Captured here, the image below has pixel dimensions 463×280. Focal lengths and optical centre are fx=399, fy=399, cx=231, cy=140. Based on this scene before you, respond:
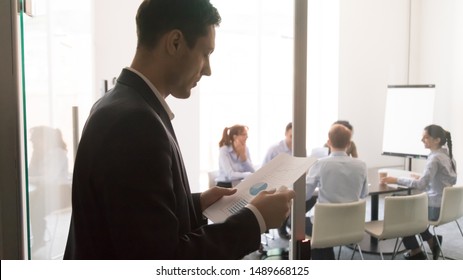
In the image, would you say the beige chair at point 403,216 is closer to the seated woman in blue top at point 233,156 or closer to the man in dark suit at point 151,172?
the seated woman in blue top at point 233,156

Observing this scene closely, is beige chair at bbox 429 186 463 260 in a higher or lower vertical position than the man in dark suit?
lower

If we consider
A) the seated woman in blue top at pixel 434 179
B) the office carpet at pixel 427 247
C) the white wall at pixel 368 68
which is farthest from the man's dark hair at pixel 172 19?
the white wall at pixel 368 68

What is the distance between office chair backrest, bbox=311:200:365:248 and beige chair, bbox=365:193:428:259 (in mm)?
235

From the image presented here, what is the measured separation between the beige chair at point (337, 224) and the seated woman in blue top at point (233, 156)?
148 centimetres

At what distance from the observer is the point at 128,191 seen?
2.22ft

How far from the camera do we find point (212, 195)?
3.42 feet

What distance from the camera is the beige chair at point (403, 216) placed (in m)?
2.71

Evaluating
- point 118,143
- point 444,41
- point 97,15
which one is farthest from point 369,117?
point 118,143

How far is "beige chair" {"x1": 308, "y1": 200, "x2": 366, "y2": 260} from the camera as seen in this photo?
2.49 metres

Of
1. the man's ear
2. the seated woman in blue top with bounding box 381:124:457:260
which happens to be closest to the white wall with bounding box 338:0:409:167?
the seated woman in blue top with bounding box 381:124:457:260

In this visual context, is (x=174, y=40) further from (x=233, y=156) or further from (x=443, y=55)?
(x=443, y=55)

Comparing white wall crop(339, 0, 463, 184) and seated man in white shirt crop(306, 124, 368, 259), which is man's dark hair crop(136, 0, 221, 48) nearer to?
seated man in white shirt crop(306, 124, 368, 259)

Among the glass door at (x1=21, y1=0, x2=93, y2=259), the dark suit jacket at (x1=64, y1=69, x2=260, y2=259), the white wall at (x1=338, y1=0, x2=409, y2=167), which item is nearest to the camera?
the dark suit jacket at (x1=64, y1=69, x2=260, y2=259)

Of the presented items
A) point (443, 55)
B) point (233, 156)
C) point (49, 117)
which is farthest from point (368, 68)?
point (49, 117)
